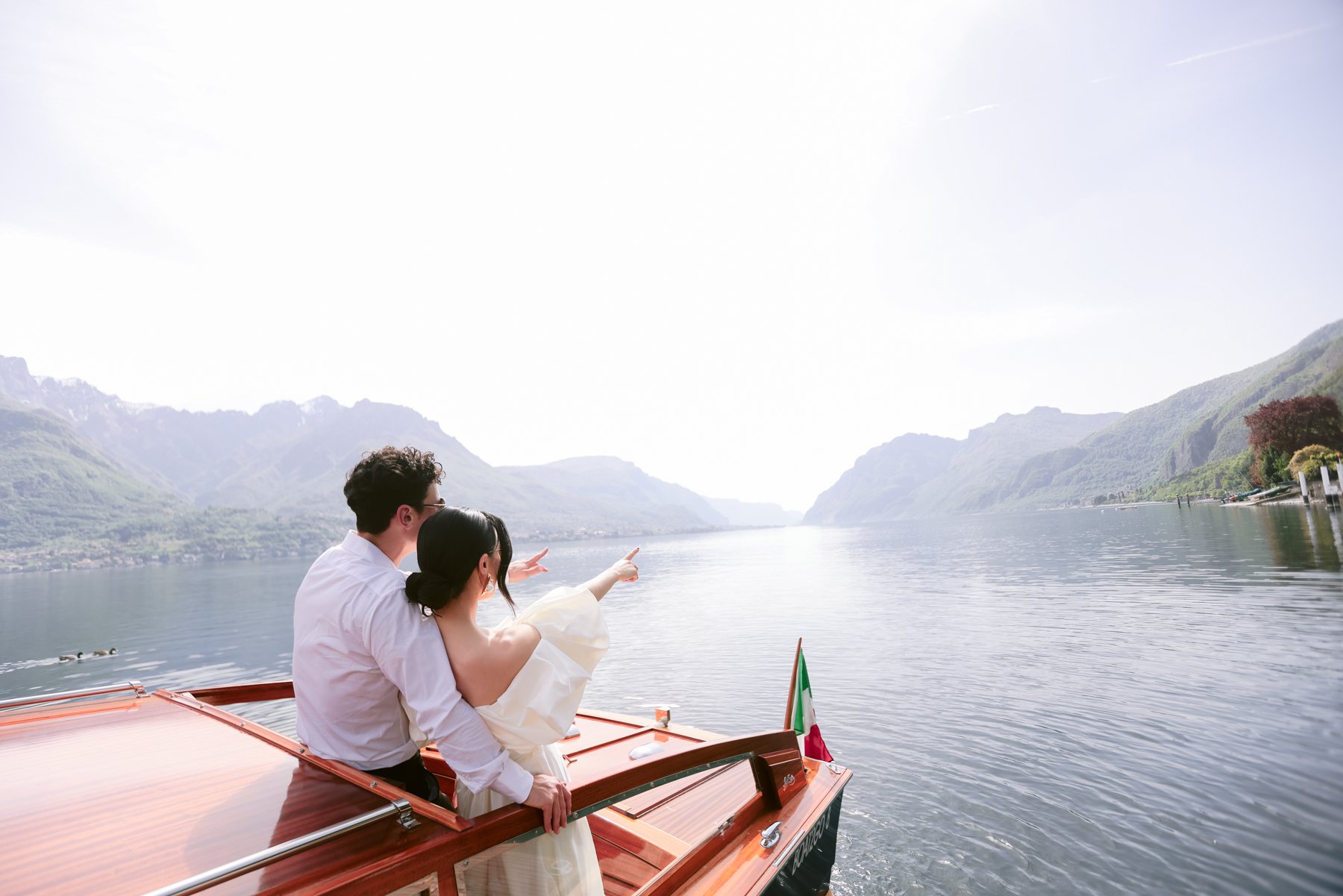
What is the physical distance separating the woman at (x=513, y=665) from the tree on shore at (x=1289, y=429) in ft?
335

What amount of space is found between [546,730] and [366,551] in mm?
1039

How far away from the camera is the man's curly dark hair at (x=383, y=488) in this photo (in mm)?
2816

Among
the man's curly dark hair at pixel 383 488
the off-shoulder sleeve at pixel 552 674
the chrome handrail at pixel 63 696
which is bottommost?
the chrome handrail at pixel 63 696

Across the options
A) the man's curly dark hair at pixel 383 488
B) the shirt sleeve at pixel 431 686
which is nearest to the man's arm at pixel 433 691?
the shirt sleeve at pixel 431 686

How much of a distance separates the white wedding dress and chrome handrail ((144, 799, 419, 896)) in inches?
13.2

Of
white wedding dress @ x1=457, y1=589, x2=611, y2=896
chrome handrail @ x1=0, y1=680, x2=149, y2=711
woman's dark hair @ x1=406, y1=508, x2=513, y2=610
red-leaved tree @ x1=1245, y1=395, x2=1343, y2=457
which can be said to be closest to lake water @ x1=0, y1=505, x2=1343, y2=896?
white wedding dress @ x1=457, y1=589, x2=611, y2=896

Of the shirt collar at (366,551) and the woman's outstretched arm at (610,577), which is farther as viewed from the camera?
the woman's outstretched arm at (610,577)

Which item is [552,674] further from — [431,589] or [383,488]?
[383,488]

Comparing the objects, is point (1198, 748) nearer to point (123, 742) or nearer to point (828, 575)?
point (123, 742)

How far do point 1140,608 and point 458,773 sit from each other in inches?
941

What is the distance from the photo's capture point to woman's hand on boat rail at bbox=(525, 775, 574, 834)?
2.65 meters

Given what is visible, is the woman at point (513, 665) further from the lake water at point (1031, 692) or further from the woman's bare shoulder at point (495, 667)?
the lake water at point (1031, 692)

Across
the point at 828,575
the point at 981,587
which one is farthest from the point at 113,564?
the point at 981,587

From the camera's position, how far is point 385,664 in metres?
2.50
